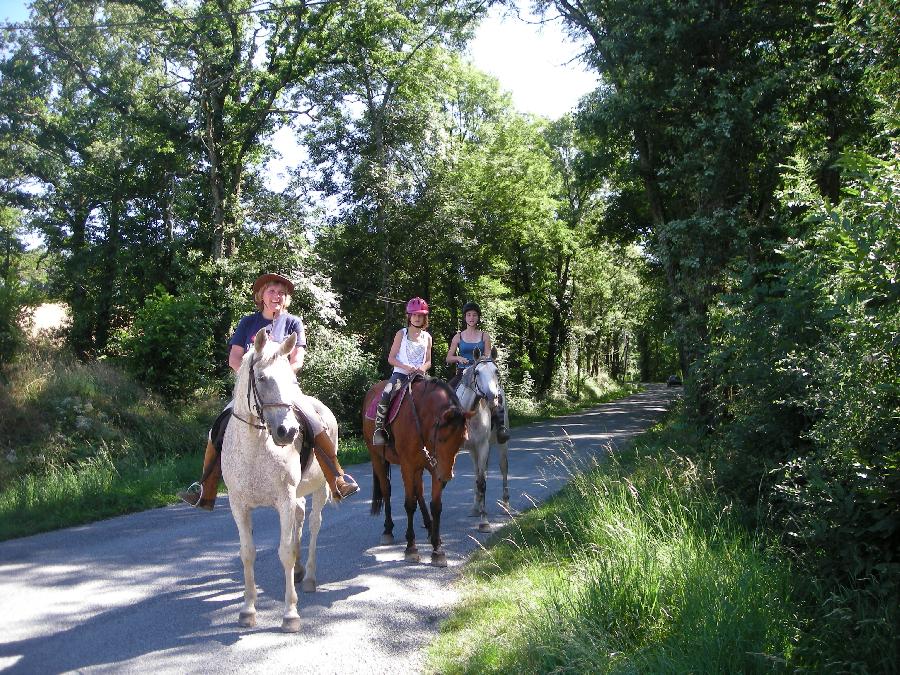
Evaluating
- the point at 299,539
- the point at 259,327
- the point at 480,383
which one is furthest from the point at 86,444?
the point at 299,539

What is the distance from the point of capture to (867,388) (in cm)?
487

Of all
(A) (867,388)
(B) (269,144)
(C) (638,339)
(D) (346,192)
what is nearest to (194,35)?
(B) (269,144)

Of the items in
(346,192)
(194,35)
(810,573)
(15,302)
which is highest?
(194,35)

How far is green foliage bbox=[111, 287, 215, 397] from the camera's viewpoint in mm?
17859

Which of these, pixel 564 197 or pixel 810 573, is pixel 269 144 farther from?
pixel 810 573

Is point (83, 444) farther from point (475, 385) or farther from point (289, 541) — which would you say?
point (289, 541)

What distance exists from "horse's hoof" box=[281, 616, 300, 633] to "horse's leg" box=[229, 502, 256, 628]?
286mm

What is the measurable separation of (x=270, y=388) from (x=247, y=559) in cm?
157

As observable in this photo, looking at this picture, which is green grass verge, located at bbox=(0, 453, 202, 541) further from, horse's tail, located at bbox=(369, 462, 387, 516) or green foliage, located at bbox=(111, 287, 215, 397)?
green foliage, located at bbox=(111, 287, 215, 397)

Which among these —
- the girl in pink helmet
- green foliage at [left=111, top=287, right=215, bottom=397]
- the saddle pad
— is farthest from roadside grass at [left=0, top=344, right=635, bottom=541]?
the girl in pink helmet

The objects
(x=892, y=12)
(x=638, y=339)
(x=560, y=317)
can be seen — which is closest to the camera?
(x=892, y=12)

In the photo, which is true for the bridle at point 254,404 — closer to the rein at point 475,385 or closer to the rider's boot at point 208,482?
the rider's boot at point 208,482

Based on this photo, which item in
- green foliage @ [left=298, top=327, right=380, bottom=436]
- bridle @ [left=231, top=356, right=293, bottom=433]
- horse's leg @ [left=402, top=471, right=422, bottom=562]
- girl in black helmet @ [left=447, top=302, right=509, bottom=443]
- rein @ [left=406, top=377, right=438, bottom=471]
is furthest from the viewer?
green foliage @ [left=298, top=327, right=380, bottom=436]

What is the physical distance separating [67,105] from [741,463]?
1104 inches
